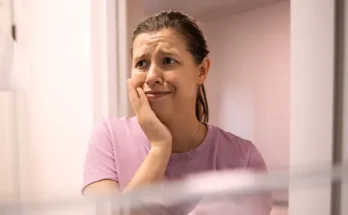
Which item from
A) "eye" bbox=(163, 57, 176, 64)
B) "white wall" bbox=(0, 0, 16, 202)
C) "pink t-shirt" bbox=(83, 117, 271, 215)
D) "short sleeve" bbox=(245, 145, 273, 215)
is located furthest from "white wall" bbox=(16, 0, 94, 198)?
"short sleeve" bbox=(245, 145, 273, 215)

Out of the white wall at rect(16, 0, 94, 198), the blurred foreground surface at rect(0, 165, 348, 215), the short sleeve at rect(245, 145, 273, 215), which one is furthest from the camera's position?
the white wall at rect(16, 0, 94, 198)

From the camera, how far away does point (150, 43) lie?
617mm

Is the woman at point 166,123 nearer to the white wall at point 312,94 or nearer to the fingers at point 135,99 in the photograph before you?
the fingers at point 135,99

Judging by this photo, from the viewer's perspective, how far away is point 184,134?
614 mm

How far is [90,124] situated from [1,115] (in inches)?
8.6

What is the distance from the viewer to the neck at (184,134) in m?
0.61

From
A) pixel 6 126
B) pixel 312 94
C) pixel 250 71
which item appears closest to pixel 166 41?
pixel 250 71

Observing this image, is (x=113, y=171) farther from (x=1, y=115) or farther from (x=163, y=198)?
(x=1, y=115)

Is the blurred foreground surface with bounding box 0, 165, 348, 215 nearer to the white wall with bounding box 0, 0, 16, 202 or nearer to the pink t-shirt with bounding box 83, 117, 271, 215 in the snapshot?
the pink t-shirt with bounding box 83, 117, 271, 215

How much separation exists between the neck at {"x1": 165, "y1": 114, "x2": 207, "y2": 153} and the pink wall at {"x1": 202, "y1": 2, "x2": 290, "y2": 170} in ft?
0.12

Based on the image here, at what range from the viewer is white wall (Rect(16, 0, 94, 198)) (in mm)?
775

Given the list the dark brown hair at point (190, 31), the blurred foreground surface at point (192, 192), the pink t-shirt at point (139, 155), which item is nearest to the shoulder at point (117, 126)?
the pink t-shirt at point (139, 155)

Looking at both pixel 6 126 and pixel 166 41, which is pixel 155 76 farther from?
pixel 6 126

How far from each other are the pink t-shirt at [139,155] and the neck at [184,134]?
1 centimetres
